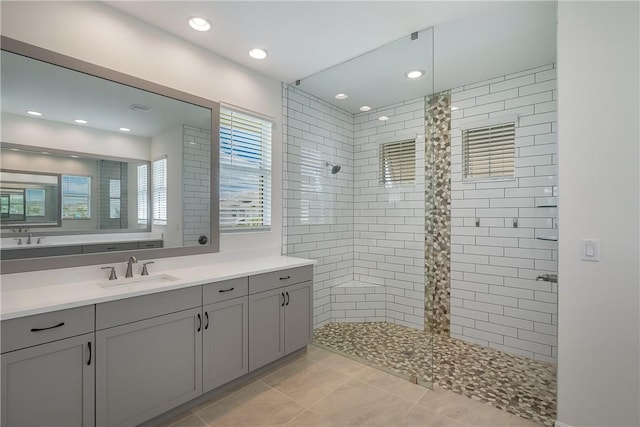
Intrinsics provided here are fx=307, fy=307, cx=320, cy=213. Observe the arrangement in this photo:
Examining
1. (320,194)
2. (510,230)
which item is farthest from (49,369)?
(510,230)

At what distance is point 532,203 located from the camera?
9.55 feet

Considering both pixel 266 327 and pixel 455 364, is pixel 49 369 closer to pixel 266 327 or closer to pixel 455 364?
pixel 266 327

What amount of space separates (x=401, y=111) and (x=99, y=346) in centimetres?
333

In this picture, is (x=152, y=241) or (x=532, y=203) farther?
(x=532, y=203)

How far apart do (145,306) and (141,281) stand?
40 cm

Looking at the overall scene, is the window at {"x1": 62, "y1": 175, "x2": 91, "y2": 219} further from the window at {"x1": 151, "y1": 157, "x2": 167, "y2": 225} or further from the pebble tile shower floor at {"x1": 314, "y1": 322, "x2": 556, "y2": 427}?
the pebble tile shower floor at {"x1": 314, "y1": 322, "x2": 556, "y2": 427}

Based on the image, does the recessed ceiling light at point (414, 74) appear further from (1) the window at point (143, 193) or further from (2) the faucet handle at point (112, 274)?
(2) the faucet handle at point (112, 274)

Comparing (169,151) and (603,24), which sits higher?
(603,24)

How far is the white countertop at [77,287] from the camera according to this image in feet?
4.89

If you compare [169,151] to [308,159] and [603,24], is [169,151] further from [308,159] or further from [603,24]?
[603,24]

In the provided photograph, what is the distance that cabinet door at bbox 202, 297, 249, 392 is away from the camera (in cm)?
213

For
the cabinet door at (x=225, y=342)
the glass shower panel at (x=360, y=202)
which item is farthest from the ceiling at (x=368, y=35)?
the cabinet door at (x=225, y=342)

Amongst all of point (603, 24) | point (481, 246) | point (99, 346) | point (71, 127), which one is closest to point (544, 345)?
point (481, 246)

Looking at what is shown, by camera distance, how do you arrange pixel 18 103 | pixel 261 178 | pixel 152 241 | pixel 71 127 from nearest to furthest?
pixel 18 103 → pixel 71 127 → pixel 152 241 → pixel 261 178
